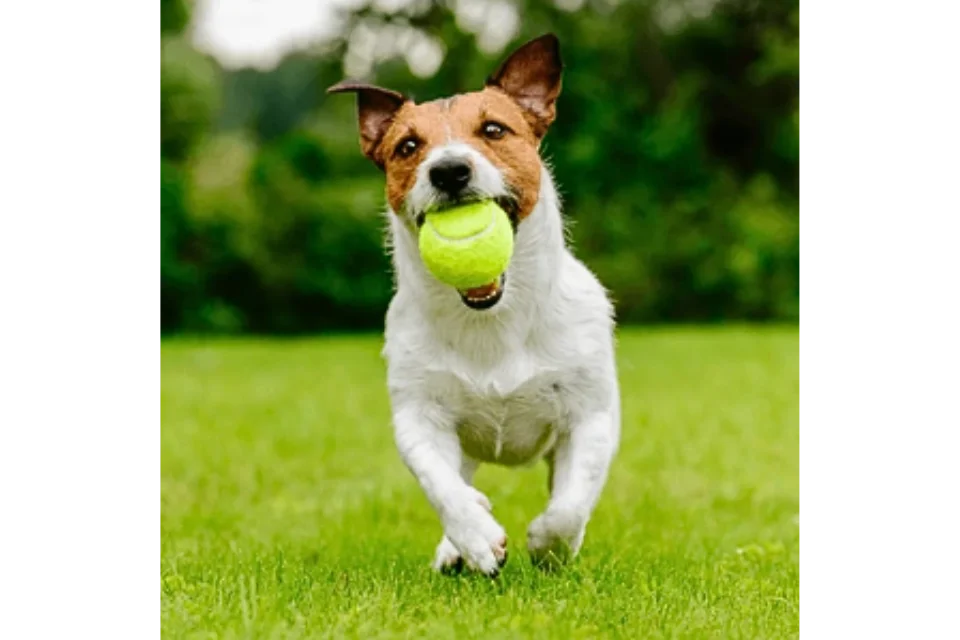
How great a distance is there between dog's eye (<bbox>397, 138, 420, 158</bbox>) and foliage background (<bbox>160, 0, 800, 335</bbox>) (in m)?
17.4

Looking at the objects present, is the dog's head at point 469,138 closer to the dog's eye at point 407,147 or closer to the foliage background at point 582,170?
the dog's eye at point 407,147

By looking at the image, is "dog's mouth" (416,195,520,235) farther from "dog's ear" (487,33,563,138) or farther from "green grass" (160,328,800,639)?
"green grass" (160,328,800,639)

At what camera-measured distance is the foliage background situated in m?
22.3

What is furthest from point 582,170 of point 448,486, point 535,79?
point 448,486

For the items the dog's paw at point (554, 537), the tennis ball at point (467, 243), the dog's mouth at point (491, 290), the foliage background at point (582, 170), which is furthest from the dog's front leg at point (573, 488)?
the foliage background at point (582, 170)

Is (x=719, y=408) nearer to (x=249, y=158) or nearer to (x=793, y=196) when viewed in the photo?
(x=793, y=196)

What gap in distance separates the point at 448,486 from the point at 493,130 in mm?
1239

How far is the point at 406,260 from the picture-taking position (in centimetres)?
461

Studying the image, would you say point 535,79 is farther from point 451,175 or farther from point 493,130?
point 451,175

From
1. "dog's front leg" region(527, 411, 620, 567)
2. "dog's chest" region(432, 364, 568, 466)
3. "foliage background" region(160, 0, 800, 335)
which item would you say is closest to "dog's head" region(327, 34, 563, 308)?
"dog's chest" region(432, 364, 568, 466)

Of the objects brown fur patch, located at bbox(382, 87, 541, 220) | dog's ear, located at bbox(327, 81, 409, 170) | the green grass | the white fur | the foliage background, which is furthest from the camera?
the foliage background

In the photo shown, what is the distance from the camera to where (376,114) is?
465 centimetres
